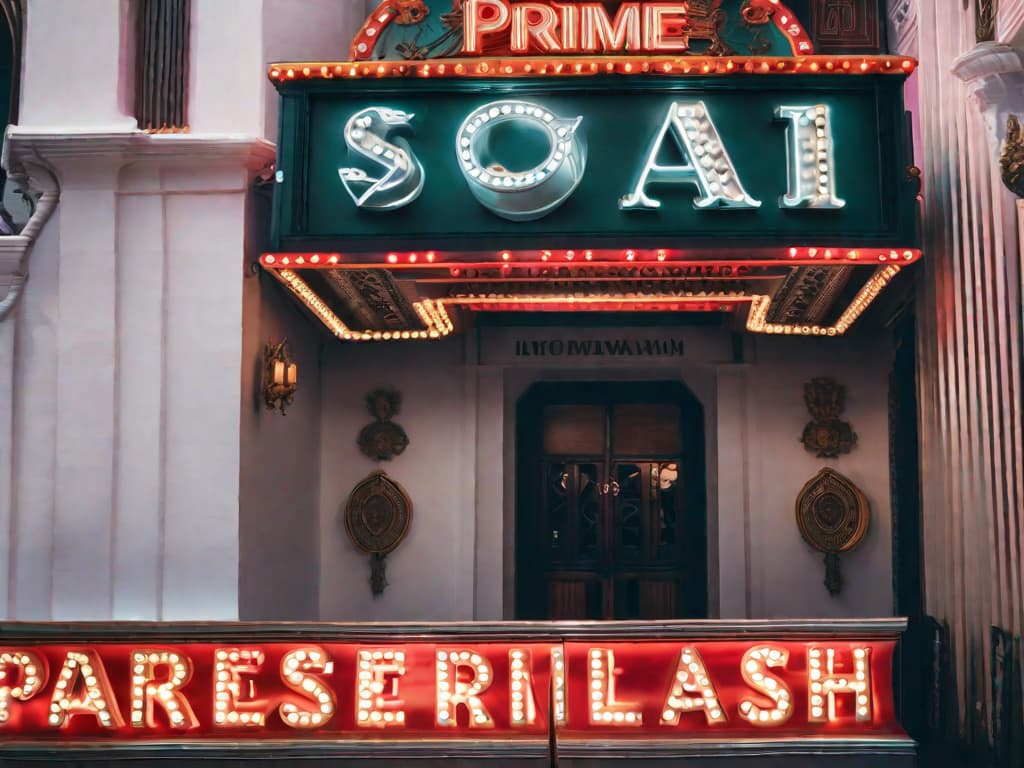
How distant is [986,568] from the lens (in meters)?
8.68

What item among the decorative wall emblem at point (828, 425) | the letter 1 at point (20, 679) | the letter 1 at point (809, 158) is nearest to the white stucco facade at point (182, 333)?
the letter 1 at point (809, 158)

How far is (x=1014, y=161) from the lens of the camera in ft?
26.0

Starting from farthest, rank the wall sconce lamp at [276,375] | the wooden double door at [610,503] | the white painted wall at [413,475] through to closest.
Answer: the wooden double door at [610,503]
the white painted wall at [413,475]
the wall sconce lamp at [276,375]

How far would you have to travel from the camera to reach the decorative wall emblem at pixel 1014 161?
7.91 metres

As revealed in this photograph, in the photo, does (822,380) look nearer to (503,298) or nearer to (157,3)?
(503,298)

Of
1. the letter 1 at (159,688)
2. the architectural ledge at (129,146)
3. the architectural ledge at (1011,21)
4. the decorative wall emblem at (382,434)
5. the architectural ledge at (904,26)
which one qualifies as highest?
the architectural ledge at (904,26)

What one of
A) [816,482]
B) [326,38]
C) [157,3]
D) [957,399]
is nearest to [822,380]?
[816,482]

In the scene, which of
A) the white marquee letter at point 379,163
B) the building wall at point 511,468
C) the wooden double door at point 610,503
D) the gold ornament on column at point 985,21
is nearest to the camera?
the gold ornament on column at point 985,21

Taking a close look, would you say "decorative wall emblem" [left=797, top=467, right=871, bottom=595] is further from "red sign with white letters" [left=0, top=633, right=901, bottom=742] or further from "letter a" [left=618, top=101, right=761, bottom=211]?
"letter a" [left=618, top=101, right=761, bottom=211]

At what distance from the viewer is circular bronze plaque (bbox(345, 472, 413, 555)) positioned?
1277 cm

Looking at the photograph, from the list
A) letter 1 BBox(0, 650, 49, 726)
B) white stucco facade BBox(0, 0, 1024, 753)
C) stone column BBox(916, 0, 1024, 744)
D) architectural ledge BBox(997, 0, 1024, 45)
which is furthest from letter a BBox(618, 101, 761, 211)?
letter 1 BBox(0, 650, 49, 726)

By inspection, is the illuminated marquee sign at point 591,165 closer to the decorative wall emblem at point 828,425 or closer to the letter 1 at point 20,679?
the letter 1 at point 20,679

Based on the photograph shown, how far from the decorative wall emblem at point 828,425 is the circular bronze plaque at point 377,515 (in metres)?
4.56

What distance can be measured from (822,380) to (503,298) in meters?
3.90
